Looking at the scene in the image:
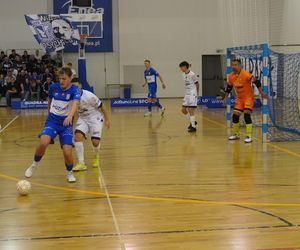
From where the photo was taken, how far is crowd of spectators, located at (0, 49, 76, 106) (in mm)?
24438

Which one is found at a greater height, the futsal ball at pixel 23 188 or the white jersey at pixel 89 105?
the white jersey at pixel 89 105

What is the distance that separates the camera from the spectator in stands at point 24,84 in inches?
961

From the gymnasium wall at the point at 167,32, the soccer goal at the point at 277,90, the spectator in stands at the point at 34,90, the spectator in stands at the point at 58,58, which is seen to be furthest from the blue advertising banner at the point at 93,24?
the soccer goal at the point at 277,90

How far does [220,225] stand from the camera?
6055 mm

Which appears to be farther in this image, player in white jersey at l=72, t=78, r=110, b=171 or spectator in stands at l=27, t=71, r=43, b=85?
spectator in stands at l=27, t=71, r=43, b=85

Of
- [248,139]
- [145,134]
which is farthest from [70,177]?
[145,134]

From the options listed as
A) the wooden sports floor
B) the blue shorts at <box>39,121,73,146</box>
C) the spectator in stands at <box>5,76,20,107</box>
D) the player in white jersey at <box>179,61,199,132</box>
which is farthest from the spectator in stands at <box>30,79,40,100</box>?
the blue shorts at <box>39,121,73,146</box>

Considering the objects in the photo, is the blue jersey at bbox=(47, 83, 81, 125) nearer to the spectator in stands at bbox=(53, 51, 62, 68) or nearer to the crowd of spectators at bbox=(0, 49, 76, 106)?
the crowd of spectators at bbox=(0, 49, 76, 106)

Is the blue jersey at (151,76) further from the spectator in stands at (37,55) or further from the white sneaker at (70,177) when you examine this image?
the white sneaker at (70,177)

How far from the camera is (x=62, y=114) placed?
8.34m

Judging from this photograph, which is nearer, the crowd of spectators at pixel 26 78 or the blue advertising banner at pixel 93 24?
the crowd of spectators at pixel 26 78

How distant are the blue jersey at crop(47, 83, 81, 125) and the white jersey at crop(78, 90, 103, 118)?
113 centimetres

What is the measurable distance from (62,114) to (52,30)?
1749cm

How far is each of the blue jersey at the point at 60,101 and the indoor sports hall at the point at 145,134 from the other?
0.07 feet
